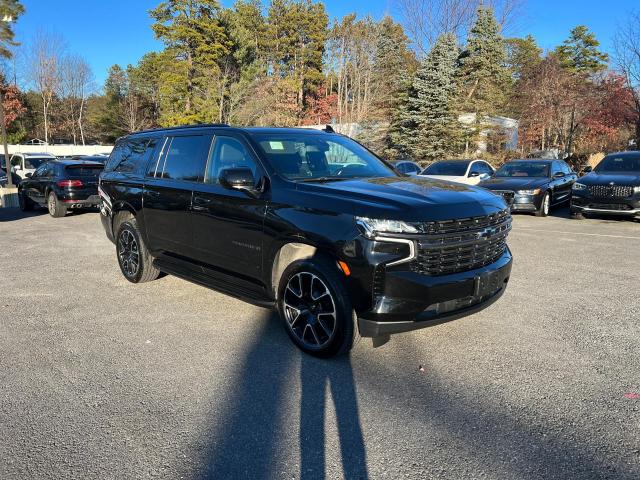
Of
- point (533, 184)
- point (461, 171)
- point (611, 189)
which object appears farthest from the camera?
point (461, 171)

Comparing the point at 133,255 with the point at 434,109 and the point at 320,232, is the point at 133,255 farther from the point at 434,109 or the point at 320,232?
the point at 434,109

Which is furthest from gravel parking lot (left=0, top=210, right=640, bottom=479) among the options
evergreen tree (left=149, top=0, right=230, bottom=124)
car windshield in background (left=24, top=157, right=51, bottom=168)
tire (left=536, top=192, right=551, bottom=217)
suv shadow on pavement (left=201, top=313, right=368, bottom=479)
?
evergreen tree (left=149, top=0, right=230, bottom=124)

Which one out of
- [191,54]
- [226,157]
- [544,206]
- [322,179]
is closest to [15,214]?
[226,157]

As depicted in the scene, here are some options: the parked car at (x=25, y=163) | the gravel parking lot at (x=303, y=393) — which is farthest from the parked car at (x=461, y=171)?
the parked car at (x=25, y=163)

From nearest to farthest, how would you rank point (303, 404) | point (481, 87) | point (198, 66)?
1. point (303, 404)
2. point (481, 87)
3. point (198, 66)

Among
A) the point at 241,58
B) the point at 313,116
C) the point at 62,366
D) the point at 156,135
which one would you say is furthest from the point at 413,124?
the point at 62,366

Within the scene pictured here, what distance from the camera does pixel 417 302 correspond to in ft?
11.4

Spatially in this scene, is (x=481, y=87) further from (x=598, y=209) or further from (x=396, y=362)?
(x=396, y=362)

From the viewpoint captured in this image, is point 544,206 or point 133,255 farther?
point 544,206

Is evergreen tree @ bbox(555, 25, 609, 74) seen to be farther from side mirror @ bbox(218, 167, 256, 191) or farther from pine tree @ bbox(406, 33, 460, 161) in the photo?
side mirror @ bbox(218, 167, 256, 191)

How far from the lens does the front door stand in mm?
4266

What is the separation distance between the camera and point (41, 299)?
570 cm

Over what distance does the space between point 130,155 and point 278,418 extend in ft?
14.7

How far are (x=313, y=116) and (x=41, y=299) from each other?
39219 mm
